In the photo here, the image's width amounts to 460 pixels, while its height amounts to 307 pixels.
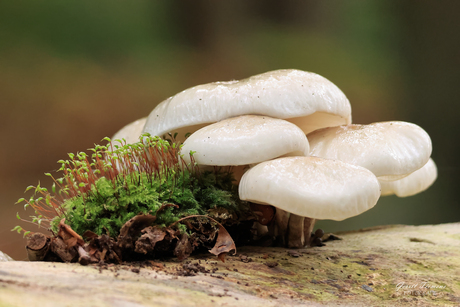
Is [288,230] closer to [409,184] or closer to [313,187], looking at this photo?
[313,187]

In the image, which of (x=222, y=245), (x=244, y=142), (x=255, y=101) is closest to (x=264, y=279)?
(x=222, y=245)

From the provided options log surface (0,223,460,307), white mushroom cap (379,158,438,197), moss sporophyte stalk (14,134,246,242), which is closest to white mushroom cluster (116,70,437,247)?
moss sporophyte stalk (14,134,246,242)

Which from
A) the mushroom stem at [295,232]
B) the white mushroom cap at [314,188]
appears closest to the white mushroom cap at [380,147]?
the white mushroom cap at [314,188]

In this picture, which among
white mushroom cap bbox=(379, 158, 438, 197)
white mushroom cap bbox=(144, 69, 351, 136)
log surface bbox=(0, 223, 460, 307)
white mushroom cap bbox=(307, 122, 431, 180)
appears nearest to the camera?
log surface bbox=(0, 223, 460, 307)

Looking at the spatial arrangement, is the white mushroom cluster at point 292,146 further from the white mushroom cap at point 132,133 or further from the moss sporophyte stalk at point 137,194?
the white mushroom cap at point 132,133

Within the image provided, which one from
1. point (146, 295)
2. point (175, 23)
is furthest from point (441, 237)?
point (175, 23)

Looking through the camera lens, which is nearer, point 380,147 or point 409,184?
point 380,147

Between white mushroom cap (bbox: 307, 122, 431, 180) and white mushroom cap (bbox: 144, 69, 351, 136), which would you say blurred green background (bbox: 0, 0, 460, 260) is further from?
white mushroom cap (bbox: 307, 122, 431, 180)

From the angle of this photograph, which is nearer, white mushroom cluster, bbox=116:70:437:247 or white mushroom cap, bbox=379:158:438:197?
white mushroom cluster, bbox=116:70:437:247
